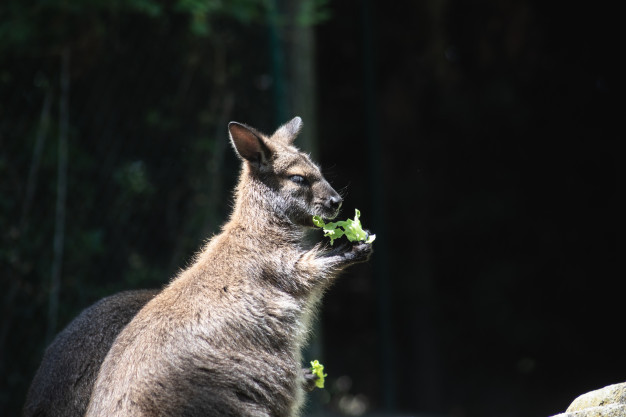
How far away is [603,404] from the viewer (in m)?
3.46

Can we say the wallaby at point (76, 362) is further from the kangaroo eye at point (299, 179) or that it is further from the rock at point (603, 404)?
the rock at point (603, 404)

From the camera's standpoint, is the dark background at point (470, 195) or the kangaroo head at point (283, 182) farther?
the dark background at point (470, 195)

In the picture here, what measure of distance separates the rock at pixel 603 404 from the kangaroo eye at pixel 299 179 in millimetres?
1708

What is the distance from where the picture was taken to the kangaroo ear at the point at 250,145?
14.5 feet

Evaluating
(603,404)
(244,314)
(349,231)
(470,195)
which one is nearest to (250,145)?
(349,231)

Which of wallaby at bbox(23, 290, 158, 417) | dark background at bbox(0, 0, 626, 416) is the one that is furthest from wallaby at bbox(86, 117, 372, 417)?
dark background at bbox(0, 0, 626, 416)

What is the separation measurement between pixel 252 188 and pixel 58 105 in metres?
2.10

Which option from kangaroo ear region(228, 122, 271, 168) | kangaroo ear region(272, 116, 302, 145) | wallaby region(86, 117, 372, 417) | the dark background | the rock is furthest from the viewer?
the dark background

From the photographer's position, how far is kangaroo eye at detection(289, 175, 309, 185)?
446 centimetres

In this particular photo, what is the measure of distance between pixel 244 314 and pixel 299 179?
833 mm

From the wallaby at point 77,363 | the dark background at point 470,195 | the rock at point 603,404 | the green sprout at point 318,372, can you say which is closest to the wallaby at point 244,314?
the green sprout at point 318,372

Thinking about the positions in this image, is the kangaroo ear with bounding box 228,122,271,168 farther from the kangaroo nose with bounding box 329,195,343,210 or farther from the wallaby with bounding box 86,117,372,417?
the kangaroo nose with bounding box 329,195,343,210

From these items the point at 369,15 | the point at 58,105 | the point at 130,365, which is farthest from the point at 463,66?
the point at 130,365

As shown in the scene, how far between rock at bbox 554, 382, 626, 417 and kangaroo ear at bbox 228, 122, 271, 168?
193 centimetres
